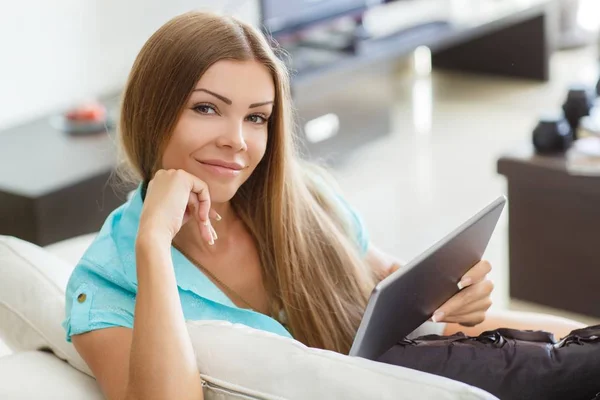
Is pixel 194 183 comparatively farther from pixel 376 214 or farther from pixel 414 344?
pixel 376 214

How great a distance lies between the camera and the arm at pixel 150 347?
1.08 m

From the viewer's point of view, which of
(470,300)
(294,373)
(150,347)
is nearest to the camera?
(294,373)

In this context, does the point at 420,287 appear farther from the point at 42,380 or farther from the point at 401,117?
the point at 401,117

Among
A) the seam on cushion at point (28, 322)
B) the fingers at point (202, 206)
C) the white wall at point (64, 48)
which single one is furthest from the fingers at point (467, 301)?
the white wall at point (64, 48)

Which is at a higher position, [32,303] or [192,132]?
[192,132]

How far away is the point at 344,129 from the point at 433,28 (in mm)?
675

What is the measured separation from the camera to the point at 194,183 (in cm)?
130

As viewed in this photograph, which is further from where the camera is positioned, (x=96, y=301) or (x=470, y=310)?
(x=470, y=310)

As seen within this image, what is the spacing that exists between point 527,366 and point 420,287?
0.63 feet

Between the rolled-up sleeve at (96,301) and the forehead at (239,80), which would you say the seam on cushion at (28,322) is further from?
the forehead at (239,80)

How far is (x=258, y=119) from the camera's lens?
1.40 meters

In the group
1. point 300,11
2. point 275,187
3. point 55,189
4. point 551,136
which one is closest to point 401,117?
point 300,11

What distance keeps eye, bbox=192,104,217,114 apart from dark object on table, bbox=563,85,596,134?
1.74 metres

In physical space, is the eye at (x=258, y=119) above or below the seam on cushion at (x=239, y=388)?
above
